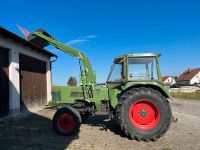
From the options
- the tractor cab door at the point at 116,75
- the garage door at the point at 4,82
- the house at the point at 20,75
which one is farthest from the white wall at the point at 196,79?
the tractor cab door at the point at 116,75

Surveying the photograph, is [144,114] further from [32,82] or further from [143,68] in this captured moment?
[32,82]

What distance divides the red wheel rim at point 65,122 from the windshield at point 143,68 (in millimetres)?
2239

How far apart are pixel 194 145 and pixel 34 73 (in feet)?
34.8

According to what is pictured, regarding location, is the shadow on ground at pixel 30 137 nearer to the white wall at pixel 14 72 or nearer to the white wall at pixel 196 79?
the white wall at pixel 14 72

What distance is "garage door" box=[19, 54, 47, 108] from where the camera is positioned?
548 inches

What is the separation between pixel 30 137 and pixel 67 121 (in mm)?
1148

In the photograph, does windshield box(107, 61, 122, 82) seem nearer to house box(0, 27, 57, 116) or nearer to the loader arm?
the loader arm

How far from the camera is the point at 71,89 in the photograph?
9.27m

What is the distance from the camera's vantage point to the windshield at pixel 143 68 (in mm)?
8356

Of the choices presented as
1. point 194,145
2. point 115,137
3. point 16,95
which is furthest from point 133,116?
point 16,95

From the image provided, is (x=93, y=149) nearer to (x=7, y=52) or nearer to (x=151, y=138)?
(x=151, y=138)

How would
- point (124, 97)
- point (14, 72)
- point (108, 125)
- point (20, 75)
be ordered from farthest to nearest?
point (20, 75)
point (14, 72)
point (108, 125)
point (124, 97)

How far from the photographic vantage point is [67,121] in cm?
836

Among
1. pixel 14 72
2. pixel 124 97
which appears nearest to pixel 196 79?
pixel 14 72
